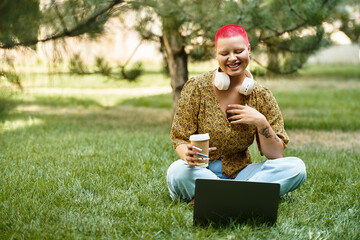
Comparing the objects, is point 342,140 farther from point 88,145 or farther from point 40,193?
point 40,193

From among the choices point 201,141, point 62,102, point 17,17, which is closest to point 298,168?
point 201,141

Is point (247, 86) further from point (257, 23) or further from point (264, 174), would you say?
point (257, 23)

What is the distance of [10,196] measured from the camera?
96.3 inches

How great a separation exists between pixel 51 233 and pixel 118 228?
0.95 ft

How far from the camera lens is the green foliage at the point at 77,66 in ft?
16.2

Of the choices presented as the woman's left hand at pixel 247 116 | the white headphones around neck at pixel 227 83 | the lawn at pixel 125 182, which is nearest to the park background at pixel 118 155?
the lawn at pixel 125 182

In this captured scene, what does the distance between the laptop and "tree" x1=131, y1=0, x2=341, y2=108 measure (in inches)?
82.3

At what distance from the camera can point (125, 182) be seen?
2795mm

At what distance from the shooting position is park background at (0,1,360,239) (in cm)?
211

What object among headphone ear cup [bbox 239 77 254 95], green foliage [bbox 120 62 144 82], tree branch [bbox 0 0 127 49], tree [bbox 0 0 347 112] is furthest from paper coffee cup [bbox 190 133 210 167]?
green foliage [bbox 120 62 144 82]

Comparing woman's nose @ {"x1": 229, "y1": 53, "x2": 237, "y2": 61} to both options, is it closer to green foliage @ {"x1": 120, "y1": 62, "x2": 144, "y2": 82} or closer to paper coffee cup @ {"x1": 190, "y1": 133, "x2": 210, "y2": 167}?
paper coffee cup @ {"x1": 190, "y1": 133, "x2": 210, "y2": 167}

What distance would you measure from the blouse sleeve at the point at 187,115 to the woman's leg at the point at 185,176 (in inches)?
4.8

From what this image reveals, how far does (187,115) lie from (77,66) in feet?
→ 9.93

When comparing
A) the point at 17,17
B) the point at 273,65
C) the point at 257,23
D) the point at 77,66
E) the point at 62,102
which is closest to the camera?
the point at 17,17
